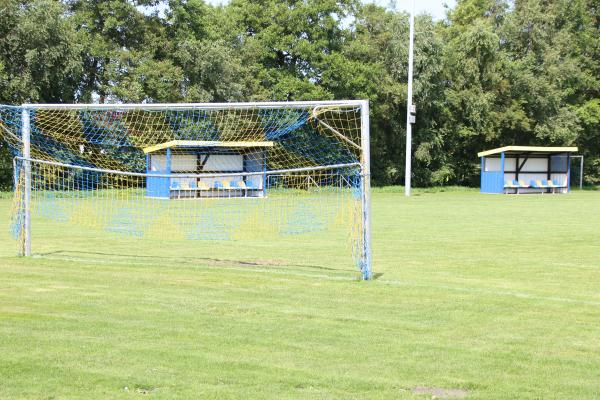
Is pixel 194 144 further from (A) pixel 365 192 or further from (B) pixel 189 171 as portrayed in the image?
(A) pixel 365 192

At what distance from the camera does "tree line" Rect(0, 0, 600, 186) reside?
131 ft

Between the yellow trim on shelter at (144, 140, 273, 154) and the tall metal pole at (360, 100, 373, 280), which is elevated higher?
the yellow trim on shelter at (144, 140, 273, 154)

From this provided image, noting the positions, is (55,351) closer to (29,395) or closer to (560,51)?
(29,395)

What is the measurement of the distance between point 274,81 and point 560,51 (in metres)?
20.7

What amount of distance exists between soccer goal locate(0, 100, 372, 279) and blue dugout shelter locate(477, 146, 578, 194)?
423 inches

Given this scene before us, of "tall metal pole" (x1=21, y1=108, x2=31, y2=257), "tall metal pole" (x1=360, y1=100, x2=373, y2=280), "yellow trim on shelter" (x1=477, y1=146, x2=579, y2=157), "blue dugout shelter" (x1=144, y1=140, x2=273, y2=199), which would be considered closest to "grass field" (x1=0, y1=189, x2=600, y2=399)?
"tall metal pole" (x1=360, y1=100, x2=373, y2=280)

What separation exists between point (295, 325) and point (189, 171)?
2709 cm

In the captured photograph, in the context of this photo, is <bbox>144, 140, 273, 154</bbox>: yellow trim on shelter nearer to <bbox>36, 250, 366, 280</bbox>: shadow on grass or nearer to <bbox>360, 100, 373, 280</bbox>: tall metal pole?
<bbox>36, 250, 366, 280</bbox>: shadow on grass

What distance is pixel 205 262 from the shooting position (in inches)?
477

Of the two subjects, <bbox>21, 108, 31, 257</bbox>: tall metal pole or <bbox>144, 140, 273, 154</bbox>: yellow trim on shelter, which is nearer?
<bbox>21, 108, 31, 257</bbox>: tall metal pole

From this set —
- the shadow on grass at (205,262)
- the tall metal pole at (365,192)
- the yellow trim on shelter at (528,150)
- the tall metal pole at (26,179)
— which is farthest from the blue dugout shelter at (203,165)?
the tall metal pole at (365,192)

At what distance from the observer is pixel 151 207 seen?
2470 cm

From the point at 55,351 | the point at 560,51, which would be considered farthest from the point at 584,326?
the point at 560,51

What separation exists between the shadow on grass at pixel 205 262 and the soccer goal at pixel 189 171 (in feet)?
1.50
